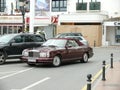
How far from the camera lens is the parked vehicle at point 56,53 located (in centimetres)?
1877

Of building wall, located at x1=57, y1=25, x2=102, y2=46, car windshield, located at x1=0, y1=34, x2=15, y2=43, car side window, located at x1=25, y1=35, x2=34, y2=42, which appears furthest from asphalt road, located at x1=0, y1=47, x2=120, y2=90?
building wall, located at x1=57, y1=25, x2=102, y2=46

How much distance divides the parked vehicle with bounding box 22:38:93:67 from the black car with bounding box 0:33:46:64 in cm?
138

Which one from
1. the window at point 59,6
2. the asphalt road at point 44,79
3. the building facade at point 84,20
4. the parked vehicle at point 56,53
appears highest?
the window at point 59,6

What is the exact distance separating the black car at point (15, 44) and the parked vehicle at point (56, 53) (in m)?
1.38

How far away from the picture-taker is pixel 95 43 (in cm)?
5044

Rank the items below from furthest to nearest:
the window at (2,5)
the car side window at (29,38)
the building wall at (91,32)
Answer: the window at (2,5), the building wall at (91,32), the car side window at (29,38)

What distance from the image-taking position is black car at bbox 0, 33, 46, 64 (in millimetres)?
20473

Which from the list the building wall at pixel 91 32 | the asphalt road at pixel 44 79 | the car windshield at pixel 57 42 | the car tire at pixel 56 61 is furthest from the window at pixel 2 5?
the asphalt road at pixel 44 79

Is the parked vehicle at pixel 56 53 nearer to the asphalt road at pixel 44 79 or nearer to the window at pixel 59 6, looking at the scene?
the asphalt road at pixel 44 79

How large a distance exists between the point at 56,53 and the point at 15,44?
2975 mm

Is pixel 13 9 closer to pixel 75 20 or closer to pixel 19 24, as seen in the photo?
pixel 19 24

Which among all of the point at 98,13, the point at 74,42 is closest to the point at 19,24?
the point at 98,13

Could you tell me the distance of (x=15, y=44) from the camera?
832 inches

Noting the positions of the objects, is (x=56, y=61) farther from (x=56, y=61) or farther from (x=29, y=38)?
(x=29, y=38)
